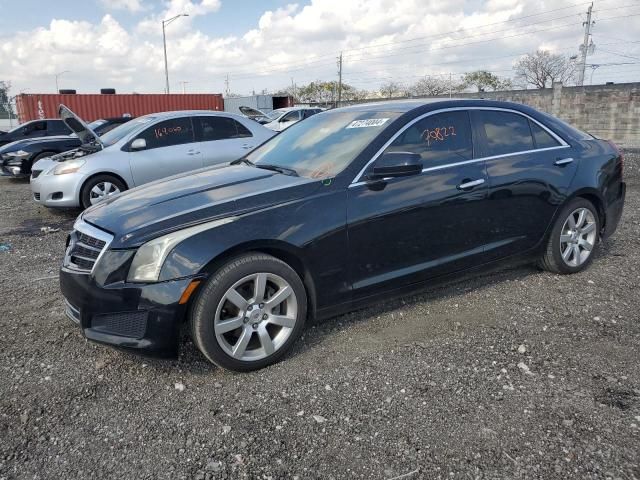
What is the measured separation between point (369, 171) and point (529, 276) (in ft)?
7.25

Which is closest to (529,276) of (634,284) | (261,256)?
(634,284)

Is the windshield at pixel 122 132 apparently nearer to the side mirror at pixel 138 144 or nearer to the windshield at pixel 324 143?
the side mirror at pixel 138 144

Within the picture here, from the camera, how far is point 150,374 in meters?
3.19

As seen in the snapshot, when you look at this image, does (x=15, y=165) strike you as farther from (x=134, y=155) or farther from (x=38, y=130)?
(x=134, y=155)

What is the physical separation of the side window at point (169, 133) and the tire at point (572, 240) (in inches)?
222

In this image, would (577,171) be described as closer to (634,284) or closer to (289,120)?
(634,284)

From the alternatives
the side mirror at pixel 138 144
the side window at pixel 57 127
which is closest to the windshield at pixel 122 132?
the side mirror at pixel 138 144

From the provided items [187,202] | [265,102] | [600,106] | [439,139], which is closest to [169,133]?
[187,202]

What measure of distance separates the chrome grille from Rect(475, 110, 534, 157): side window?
2885 millimetres

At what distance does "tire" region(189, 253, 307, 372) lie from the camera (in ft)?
9.62

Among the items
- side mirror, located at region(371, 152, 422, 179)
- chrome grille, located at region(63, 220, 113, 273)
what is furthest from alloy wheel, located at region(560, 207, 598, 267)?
chrome grille, located at region(63, 220, 113, 273)

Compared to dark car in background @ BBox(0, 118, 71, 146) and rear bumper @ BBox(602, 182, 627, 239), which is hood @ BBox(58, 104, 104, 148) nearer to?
rear bumper @ BBox(602, 182, 627, 239)

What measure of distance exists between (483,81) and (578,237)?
213ft

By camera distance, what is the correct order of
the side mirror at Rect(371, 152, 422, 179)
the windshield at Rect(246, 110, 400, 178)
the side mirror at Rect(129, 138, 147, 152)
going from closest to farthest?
the side mirror at Rect(371, 152, 422, 179) → the windshield at Rect(246, 110, 400, 178) → the side mirror at Rect(129, 138, 147, 152)
